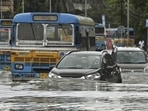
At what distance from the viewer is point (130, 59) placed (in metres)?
27.7

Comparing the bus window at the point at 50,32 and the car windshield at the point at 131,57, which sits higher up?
the bus window at the point at 50,32

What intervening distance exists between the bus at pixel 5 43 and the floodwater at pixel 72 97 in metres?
14.0

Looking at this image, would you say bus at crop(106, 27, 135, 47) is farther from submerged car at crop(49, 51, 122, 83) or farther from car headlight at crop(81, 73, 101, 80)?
car headlight at crop(81, 73, 101, 80)

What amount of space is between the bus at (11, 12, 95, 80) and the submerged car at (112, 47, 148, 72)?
4.38 m

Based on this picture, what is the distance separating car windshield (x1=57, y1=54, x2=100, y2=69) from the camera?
1883 cm

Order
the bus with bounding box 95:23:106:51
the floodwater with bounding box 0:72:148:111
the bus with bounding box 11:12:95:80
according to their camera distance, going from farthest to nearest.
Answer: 1. the bus with bounding box 95:23:106:51
2. the bus with bounding box 11:12:95:80
3. the floodwater with bounding box 0:72:148:111

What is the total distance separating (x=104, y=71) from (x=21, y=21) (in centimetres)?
589

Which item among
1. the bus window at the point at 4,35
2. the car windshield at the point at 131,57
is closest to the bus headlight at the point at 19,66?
the car windshield at the point at 131,57

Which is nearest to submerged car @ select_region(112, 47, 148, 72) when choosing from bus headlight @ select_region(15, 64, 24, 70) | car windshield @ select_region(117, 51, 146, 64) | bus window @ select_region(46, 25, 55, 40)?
car windshield @ select_region(117, 51, 146, 64)

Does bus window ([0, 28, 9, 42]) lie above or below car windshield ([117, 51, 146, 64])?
above

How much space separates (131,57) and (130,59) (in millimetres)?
220

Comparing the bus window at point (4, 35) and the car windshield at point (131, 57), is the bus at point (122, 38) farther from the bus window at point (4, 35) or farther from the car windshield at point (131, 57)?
the car windshield at point (131, 57)

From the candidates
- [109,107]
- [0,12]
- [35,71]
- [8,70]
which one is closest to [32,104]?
[109,107]

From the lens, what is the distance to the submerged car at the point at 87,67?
59.2 ft
